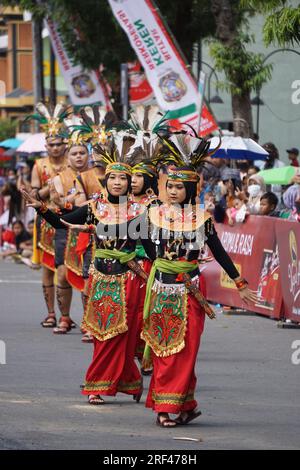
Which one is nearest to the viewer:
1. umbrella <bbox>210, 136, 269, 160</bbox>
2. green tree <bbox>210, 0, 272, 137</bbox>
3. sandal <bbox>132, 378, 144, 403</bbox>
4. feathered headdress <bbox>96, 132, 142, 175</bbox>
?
sandal <bbox>132, 378, 144, 403</bbox>

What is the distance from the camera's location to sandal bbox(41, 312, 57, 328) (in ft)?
49.2

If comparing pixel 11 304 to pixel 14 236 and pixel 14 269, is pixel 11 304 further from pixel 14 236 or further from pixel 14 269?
pixel 14 236

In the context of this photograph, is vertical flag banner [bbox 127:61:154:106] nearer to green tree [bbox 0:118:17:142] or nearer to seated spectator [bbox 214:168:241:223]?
seated spectator [bbox 214:168:241:223]

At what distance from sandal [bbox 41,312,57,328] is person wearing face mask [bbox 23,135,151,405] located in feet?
15.5

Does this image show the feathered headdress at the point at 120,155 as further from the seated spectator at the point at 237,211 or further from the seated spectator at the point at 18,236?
the seated spectator at the point at 18,236

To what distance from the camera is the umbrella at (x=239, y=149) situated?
18500 millimetres

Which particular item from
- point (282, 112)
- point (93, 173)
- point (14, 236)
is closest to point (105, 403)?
point (93, 173)

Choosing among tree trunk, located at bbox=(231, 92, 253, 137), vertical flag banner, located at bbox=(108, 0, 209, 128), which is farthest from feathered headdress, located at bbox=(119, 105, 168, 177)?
tree trunk, located at bbox=(231, 92, 253, 137)

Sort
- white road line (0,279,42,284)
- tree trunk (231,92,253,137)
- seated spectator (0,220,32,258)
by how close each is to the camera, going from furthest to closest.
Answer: seated spectator (0,220,32,258), white road line (0,279,42,284), tree trunk (231,92,253,137)

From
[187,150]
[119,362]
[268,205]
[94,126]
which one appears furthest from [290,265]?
[187,150]

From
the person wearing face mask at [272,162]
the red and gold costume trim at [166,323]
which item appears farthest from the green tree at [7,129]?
the red and gold costume trim at [166,323]

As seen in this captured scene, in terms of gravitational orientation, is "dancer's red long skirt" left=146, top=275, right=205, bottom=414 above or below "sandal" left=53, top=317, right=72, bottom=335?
above

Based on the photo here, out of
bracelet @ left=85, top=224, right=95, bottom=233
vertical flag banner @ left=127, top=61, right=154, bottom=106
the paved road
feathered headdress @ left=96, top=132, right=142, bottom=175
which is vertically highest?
vertical flag banner @ left=127, top=61, right=154, bottom=106

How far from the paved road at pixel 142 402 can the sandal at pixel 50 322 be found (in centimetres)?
13
